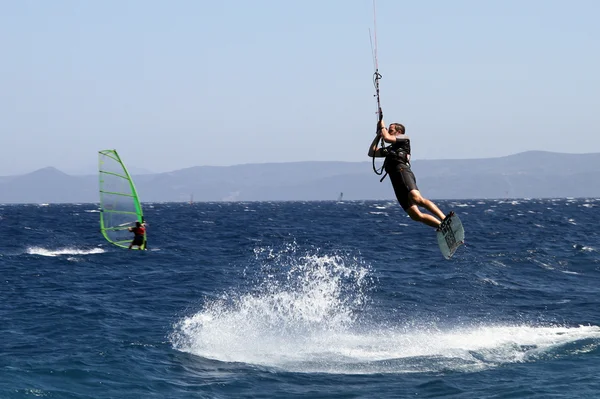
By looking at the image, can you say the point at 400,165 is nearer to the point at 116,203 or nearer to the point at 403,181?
the point at 403,181

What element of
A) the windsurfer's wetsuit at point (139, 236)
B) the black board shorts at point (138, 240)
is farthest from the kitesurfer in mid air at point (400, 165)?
the black board shorts at point (138, 240)

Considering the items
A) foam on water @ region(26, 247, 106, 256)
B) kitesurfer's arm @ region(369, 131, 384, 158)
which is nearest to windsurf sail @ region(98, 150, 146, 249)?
kitesurfer's arm @ region(369, 131, 384, 158)

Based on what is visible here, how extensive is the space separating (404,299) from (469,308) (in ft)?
7.97

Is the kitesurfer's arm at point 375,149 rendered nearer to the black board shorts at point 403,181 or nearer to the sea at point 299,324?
the black board shorts at point 403,181

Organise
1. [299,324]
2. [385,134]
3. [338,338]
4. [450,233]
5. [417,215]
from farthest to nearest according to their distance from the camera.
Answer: [299,324]
[338,338]
[450,233]
[417,215]
[385,134]

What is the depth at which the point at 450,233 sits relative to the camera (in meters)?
14.1

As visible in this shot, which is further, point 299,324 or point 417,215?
point 299,324

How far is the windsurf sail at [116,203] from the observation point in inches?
973

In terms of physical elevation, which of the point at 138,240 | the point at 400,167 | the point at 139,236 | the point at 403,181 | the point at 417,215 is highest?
the point at 400,167

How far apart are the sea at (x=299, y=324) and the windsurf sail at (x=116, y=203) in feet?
8.25

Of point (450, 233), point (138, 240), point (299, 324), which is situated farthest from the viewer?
point (138, 240)

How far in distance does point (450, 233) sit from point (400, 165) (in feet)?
5.44

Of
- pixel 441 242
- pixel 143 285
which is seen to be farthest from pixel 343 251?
pixel 441 242

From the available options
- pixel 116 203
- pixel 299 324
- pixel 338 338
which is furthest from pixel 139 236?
pixel 338 338
